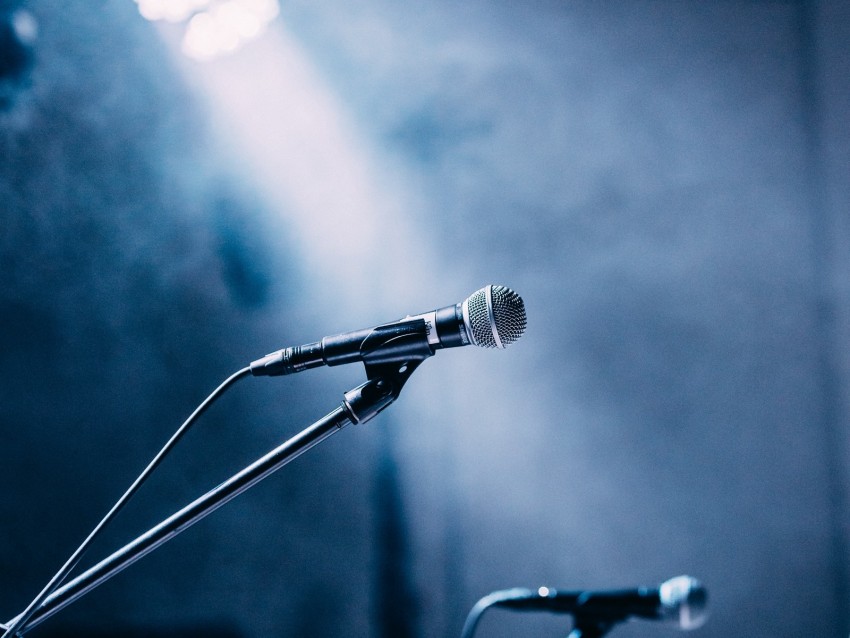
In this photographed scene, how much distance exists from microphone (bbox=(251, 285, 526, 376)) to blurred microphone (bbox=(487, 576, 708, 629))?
0.37 metres

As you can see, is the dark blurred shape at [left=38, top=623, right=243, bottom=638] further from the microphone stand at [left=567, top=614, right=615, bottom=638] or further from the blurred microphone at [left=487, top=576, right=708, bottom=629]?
the microphone stand at [left=567, top=614, right=615, bottom=638]

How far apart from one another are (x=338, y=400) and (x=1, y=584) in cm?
A: 130

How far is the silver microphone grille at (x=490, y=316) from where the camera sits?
95 centimetres

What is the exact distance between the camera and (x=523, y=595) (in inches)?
35.8

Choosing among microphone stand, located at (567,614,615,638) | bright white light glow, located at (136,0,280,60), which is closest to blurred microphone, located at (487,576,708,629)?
microphone stand, located at (567,614,615,638)

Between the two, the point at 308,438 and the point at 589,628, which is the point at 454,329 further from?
the point at 589,628

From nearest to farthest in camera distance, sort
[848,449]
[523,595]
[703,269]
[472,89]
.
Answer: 1. [523,595]
2. [848,449]
3. [703,269]
4. [472,89]

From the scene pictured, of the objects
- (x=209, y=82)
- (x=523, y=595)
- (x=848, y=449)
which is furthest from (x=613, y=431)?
(x=209, y=82)

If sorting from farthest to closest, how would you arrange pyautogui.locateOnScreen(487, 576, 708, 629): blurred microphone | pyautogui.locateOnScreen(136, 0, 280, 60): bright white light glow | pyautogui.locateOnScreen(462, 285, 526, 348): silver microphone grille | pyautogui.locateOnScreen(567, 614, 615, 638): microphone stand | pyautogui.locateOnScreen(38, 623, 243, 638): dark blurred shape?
pyautogui.locateOnScreen(136, 0, 280, 60): bright white light glow
pyautogui.locateOnScreen(38, 623, 243, 638): dark blurred shape
pyautogui.locateOnScreen(462, 285, 526, 348): silver microphone grille
pyautogui.locateOnScreen(567, 614, 615, 638): microphone stand
pyautogui.locateOnScreen(487, 576, 708, 629): blurred microphone

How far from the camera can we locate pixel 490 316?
0.95 metres

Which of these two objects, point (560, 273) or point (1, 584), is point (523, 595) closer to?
point (560, 273)

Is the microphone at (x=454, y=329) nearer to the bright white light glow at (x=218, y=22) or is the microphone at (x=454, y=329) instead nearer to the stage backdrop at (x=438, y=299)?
the stage backdrop at (x=438, y=299)

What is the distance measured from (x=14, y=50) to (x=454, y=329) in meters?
2.22

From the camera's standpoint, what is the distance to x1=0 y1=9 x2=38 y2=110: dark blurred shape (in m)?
2.23
